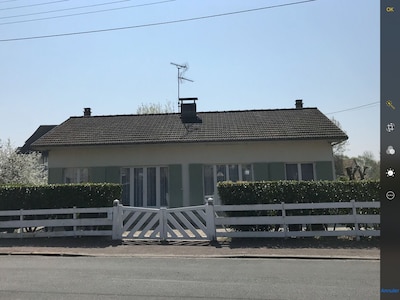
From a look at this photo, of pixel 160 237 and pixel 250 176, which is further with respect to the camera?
pixel 250 176

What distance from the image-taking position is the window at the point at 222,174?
17.8 m

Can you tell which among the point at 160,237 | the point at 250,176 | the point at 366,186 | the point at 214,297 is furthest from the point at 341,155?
the point at 214,297

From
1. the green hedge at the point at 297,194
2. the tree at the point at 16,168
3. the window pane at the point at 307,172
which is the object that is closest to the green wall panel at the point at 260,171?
the window pane at the point at 307,172

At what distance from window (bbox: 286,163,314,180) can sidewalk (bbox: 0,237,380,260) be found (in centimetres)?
630

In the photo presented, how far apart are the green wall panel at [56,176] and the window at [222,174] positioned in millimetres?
7026

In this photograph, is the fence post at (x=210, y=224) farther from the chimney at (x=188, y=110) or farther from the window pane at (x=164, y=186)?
the chimney at (x=188, y=110)

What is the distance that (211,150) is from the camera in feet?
58.8

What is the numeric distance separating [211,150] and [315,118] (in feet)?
20.9

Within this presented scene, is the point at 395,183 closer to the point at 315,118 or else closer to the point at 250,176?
the point at 250,176

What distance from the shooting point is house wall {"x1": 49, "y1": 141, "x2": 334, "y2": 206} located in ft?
57.7

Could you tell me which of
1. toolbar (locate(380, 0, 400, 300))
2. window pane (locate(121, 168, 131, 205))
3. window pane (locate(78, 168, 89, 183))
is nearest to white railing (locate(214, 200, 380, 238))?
window pane (locate(121, 168, 131, 205))

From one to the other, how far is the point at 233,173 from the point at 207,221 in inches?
247

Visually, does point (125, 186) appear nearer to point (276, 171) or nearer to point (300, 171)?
point (276, 171)

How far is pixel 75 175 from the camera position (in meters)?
18.5
